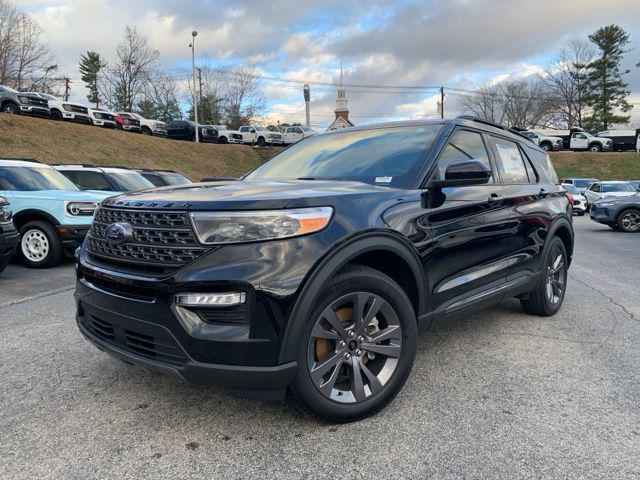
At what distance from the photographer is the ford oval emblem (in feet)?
8.34

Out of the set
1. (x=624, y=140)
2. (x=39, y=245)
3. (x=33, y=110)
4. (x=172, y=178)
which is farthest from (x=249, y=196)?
(x=624, y=140)

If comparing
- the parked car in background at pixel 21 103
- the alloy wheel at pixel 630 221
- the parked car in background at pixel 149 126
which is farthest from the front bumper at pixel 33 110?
the alloy wheel at pixel 630 221

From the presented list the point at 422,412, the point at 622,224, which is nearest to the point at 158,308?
the point at 422,412

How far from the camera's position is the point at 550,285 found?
486 cm

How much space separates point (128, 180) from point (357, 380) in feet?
29.1

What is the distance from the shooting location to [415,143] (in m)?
3.50

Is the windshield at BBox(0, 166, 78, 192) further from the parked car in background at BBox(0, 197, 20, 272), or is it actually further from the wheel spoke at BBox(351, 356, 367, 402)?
the wheel spoke at BBox(351, 356, 367, 402)

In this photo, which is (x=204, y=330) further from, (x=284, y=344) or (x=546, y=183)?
A: (x=546, y=183)

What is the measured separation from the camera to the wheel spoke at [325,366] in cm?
246

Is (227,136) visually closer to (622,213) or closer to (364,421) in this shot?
(622,213)

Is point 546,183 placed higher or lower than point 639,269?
→ higher

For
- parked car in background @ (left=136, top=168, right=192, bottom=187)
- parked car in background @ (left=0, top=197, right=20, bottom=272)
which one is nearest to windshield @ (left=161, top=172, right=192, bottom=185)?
parked car in background @ (left=136, top=168, right=192, bottom=187)

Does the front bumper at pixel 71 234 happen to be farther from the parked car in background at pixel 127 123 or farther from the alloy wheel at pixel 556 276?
the parked car in background at pixel 127 123

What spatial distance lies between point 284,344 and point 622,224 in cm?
1605
